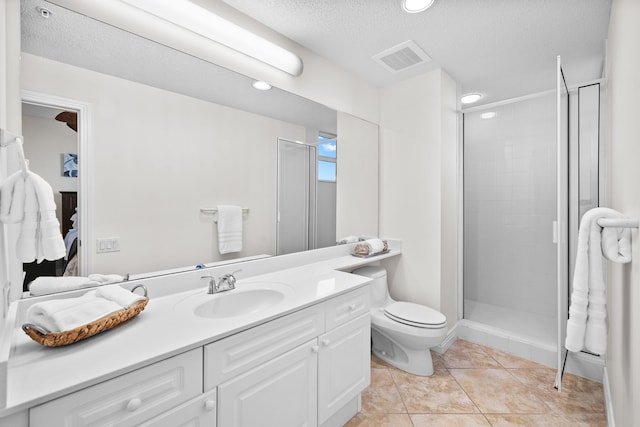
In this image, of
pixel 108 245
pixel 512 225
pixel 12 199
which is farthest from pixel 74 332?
pixel 512 225

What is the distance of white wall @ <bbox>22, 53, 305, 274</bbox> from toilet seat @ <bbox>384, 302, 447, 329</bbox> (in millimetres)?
1097

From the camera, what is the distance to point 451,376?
2.05m

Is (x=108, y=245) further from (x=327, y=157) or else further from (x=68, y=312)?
(x=327, y=157)

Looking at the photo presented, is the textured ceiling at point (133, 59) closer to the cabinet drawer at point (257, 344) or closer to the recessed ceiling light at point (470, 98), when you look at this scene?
the cabinet drawer at point (257, 344)

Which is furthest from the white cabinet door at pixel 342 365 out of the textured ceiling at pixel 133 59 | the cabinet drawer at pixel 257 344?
the textured ceiling at pixel 133 59

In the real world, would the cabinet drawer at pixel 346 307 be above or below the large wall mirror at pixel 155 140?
below

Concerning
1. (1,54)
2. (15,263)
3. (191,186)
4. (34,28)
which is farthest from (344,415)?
(34,28)

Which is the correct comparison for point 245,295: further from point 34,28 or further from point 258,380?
point 34,28

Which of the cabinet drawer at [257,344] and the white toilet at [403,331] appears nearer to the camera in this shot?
the cabinet drawer at [257,344]

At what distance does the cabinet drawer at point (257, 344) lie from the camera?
0.98m

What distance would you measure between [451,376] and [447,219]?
119 centimetres

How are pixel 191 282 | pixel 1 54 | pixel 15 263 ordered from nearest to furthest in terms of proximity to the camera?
pixel 1 54
pixel 15 263
pixel 191 282

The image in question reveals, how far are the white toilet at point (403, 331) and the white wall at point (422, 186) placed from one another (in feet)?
0.99

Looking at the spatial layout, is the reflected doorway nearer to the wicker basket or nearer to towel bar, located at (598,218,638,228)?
the wicker basket
